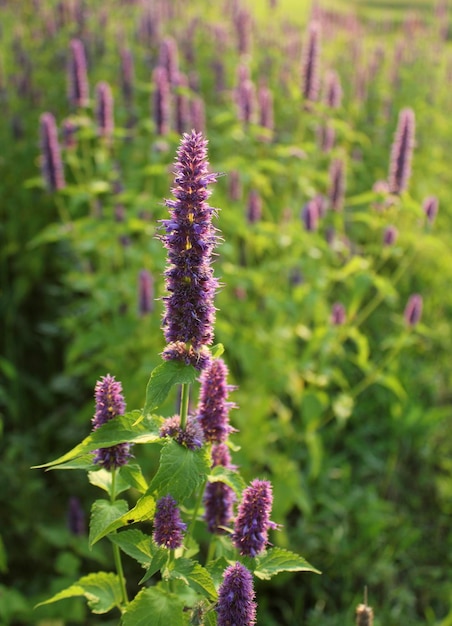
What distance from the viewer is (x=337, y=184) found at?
16.3 feet

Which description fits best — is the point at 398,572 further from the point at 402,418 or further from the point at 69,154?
the point at 69,154

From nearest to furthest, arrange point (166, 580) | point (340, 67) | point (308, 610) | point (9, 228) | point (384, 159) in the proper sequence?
point (166, 580) → point (308, 610) → point (9, 228) → point (384, 159) → point (340, 67)

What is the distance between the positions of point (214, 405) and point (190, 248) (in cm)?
45

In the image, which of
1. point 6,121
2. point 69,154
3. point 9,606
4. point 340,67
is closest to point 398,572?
point 9,606

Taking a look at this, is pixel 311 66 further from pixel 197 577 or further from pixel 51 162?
pixel 197 577

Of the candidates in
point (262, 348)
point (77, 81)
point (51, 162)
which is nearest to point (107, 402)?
point (262, 348)

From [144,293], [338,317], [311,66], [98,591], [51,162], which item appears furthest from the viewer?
[311,66]

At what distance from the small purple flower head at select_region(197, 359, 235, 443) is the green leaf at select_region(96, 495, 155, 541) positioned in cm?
22

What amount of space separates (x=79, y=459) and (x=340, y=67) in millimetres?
11662

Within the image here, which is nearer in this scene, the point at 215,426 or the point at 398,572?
the point at 215,426

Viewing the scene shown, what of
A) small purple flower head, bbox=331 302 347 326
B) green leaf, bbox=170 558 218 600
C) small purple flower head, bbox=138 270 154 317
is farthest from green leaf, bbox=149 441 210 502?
small purple flower head, bbox=331 302 347 326

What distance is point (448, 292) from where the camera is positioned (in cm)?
714

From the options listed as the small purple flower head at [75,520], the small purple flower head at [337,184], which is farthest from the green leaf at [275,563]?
the small purple flower head at [337,184]

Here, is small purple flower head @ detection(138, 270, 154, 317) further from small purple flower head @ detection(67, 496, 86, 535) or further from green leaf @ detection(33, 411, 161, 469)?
green leaf @ detection(33, 411, 161, 469)
